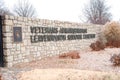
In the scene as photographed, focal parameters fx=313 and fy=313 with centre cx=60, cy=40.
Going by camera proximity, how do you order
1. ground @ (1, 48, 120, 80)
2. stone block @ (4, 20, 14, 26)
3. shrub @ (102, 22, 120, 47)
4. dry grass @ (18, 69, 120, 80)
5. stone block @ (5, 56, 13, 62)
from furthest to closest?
1. shrub @ (102, 22, 120, 47)
2. stone block @ (5, 56, 13, 62)
3. stone block @ (4, 20, 14, 26)
4. ground @ (1, 48, 120, 80)
5. dry grass @ (18, 69, 120, 80)

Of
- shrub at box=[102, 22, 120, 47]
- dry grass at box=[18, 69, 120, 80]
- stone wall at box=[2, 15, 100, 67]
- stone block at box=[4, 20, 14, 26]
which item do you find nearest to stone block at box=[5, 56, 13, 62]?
stone wall at box=[2, 15, 100, 67]

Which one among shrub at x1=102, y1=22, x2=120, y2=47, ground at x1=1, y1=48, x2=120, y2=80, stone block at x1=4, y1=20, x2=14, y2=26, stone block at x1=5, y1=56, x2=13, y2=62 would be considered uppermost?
stone block at x1=4, y1=20, x2=14, y2=26

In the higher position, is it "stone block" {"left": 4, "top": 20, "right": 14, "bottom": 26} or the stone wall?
"stone block" {"left": 4, "top": 20, "right": 14, "bottom": 26}

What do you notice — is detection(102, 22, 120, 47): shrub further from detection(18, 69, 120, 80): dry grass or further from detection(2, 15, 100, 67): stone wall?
detection(18, 69, 120, 80): dry grass

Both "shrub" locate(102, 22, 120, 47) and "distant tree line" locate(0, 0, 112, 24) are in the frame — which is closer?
"shrub" locate(102, 22, 120, 47)

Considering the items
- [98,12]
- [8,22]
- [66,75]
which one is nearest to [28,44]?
[8,22]

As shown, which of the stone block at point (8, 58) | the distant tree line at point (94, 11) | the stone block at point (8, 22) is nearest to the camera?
the stone block at point (8, 22)

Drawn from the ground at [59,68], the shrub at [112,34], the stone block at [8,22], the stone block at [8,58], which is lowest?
the ground at [59,68]

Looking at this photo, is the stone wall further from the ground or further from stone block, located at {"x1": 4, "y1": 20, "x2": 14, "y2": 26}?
the ground

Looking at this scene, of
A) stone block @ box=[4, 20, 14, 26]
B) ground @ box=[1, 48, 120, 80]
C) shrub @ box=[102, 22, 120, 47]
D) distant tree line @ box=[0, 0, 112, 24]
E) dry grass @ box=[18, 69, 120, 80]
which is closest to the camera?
dry grass @ box=[18, 69, 120, 80]

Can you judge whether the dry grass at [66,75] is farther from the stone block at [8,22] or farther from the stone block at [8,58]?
the stone block at [8,22]

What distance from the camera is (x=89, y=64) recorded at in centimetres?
1529

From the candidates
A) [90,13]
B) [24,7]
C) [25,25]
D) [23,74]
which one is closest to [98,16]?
[90,13]

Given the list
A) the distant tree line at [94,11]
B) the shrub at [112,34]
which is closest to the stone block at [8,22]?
the shrub at [112,34]
